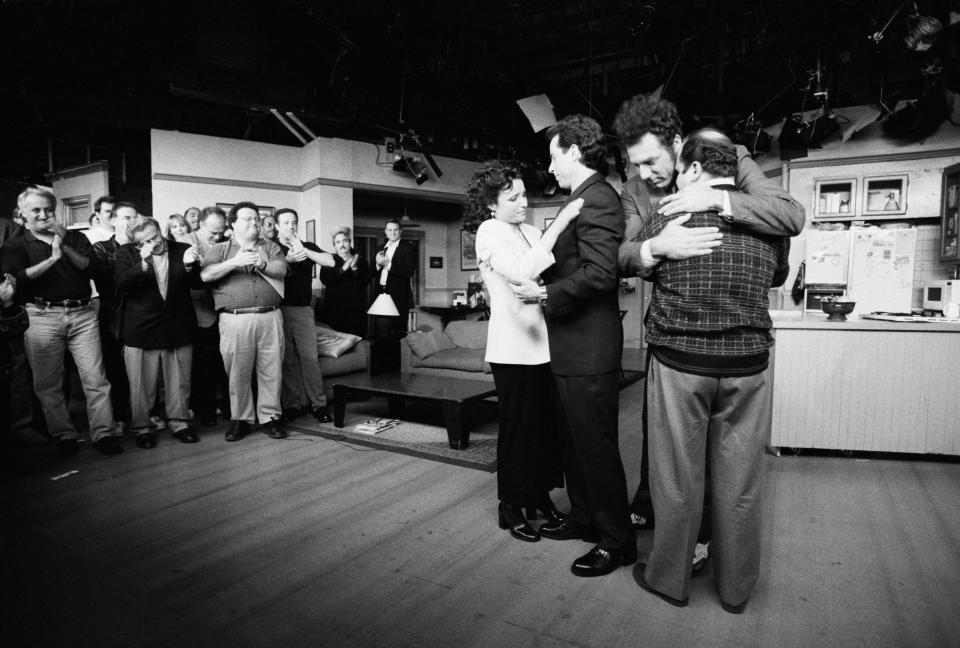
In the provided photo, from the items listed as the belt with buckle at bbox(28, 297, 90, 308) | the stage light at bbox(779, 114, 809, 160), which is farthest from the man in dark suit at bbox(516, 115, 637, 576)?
the stage light at bbox(779, 114, 809, 160)

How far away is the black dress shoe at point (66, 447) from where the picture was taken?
361cm

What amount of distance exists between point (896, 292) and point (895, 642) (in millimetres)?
4070

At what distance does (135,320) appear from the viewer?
3.75 m

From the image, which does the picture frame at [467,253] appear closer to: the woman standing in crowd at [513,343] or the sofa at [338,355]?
the sofa at [338,355]

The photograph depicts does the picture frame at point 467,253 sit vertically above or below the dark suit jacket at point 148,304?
above

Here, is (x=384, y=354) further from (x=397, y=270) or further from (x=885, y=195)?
(x=885, y=195)

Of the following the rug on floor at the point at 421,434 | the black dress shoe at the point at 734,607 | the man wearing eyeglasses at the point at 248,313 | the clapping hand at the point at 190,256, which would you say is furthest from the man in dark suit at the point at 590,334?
the clapping hand at the point at 190,256

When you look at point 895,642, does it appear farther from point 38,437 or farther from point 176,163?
point 176,163

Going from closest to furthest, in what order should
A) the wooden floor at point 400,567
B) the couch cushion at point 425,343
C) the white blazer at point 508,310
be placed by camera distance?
the wooden floor at point 400,567
the white blazer at point 508,310
the couch cushion at point 425,343

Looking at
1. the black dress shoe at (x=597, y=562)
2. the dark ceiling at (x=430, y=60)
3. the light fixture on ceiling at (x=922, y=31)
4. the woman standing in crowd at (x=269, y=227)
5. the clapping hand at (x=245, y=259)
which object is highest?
the dark ceiling at (x=430, y=60)

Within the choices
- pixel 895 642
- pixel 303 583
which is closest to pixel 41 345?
pixel 303 583

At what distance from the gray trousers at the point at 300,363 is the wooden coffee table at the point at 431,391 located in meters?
0.40

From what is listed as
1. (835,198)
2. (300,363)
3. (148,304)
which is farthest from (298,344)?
(835,198)

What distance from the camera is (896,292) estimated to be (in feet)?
15.6
